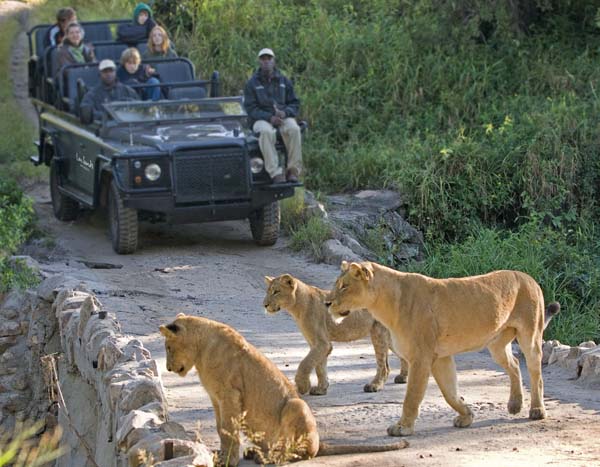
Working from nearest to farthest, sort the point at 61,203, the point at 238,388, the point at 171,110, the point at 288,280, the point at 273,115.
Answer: the point at 238,388 → the point at 288,280 → the point at 273,115 → the point at 171,110 → the point at 61,203

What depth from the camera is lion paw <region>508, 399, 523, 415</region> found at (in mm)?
7441

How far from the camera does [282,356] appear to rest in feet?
30.5

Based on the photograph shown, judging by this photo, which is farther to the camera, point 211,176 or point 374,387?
point 211,176

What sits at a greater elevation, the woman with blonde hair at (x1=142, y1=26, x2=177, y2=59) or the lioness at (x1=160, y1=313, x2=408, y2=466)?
the woman with blonde hair at (x1=142, y1=26, x2=177, y2=59)

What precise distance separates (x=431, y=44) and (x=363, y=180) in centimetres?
364

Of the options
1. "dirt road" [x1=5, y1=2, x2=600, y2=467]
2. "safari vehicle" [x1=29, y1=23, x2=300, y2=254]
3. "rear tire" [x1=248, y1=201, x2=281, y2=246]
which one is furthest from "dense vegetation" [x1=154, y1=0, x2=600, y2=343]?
"dirt road" [x1=5, y1=2, x2=600, y2=467]

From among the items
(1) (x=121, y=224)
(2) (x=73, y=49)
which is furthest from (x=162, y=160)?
(2) (x=73, y=49)

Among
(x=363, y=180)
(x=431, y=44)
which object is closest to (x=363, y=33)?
(x=431, y=44)

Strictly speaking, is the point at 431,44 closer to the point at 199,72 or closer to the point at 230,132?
the point at 199,72

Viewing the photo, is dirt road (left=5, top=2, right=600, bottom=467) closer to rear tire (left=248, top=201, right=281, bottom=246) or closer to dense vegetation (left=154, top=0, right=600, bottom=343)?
rear tire (left=248, top=201, right=281, bottom=246)

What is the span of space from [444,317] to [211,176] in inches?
223

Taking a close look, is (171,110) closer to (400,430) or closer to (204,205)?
(204,205)

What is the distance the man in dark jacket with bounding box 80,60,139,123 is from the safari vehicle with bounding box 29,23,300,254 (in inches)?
5.7

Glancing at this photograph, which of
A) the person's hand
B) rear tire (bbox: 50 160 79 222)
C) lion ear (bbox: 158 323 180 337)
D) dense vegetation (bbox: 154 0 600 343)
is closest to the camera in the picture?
lion ear (bbox: 158 323 180 337)
